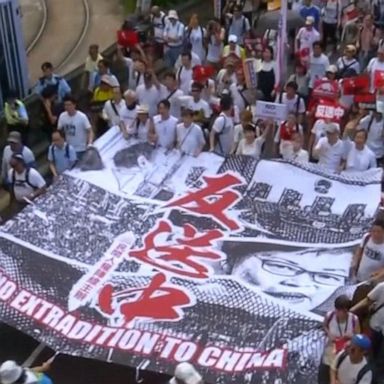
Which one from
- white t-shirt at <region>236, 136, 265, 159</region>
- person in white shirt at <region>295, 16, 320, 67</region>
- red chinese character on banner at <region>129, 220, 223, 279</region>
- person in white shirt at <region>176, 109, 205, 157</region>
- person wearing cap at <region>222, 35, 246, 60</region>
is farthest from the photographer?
person in white shirt at <region>295, 16, 320, 67</region>

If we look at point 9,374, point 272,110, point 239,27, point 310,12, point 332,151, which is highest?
point 9,374

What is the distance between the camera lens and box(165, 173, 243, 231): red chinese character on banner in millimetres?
11766

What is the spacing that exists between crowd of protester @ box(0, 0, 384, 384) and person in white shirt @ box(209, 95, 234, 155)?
0.01m

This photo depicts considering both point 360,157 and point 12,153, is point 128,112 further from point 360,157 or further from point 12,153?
point 360,157

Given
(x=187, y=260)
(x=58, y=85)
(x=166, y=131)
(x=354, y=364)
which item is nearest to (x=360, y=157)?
(x=166, y=131)

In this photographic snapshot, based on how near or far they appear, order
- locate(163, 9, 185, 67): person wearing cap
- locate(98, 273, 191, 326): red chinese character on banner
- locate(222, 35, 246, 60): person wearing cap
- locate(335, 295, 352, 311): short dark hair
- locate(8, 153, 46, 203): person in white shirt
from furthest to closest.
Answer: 1. locate(163, 9, 185, 67): person wearing cap
2. locate(222, 35, 246, 60): person wearing cap
3. locate(8, 153, 46, 203): person in white shirt
4. locate(98, 273, 191, 326): red chinese character on banner
5. locate(335, 295, 352, 311): short dark hair

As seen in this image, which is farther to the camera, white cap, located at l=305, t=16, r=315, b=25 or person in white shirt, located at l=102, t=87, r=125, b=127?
white cap, located at l=305, t=16, r=315, b=25

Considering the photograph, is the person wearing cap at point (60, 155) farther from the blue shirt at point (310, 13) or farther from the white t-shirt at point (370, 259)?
the blue shirt at point (310, 13)

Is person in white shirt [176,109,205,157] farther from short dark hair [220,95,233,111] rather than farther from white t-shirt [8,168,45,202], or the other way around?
white t-shirt [8,168,45,202]

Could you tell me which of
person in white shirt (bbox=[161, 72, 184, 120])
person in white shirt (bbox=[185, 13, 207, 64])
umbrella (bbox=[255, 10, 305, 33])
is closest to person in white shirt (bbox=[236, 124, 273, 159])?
person in white shirt (bbox=[161, 72, 184, 120])

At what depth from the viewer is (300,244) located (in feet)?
36.8

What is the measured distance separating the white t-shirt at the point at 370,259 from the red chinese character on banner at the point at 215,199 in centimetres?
163

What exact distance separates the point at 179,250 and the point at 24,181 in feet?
7.37

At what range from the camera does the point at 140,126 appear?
13.2m
